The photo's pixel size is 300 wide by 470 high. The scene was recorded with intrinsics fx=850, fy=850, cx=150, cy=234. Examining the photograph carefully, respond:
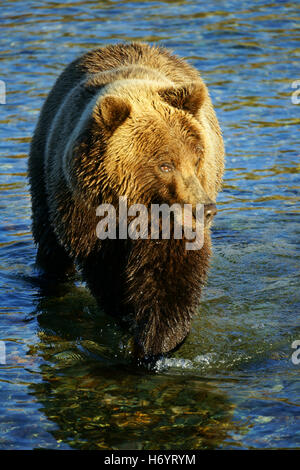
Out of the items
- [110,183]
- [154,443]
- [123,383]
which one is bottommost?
[154,443]

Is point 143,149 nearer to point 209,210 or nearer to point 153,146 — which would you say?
point 153,146

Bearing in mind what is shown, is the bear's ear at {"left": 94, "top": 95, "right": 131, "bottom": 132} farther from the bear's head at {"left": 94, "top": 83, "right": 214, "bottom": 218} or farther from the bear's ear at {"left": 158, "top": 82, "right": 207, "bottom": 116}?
the bear's ear at {"left": 158, "top": 82, "right": 207, "bottom": 116}

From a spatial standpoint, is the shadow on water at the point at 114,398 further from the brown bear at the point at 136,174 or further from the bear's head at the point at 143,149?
the bear's head at the point at 143,149

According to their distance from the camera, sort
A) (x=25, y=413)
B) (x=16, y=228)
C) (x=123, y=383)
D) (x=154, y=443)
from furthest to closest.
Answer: (x=16, y=228)
(x=123, y=383)
(x=25, y=413)
(x=154, y=443)

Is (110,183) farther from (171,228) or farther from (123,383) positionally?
(123,383)

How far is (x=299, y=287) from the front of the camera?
8.09 m

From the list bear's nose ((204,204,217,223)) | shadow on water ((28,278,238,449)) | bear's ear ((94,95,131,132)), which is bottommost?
shadow on water ((28,278,238,449))

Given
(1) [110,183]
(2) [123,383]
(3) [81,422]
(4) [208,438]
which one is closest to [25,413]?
(3) [81,422]

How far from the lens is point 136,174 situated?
610 cm

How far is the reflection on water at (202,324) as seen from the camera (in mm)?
5781

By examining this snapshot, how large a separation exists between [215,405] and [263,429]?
0.47 meters

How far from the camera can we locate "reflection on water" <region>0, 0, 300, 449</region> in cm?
578

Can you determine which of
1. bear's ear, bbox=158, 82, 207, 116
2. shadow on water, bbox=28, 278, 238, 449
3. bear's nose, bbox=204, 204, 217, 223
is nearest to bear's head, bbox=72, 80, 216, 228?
bear's ear, bbox=158, 82, 207, 116

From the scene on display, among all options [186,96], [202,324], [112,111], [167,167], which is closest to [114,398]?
[202,324]
